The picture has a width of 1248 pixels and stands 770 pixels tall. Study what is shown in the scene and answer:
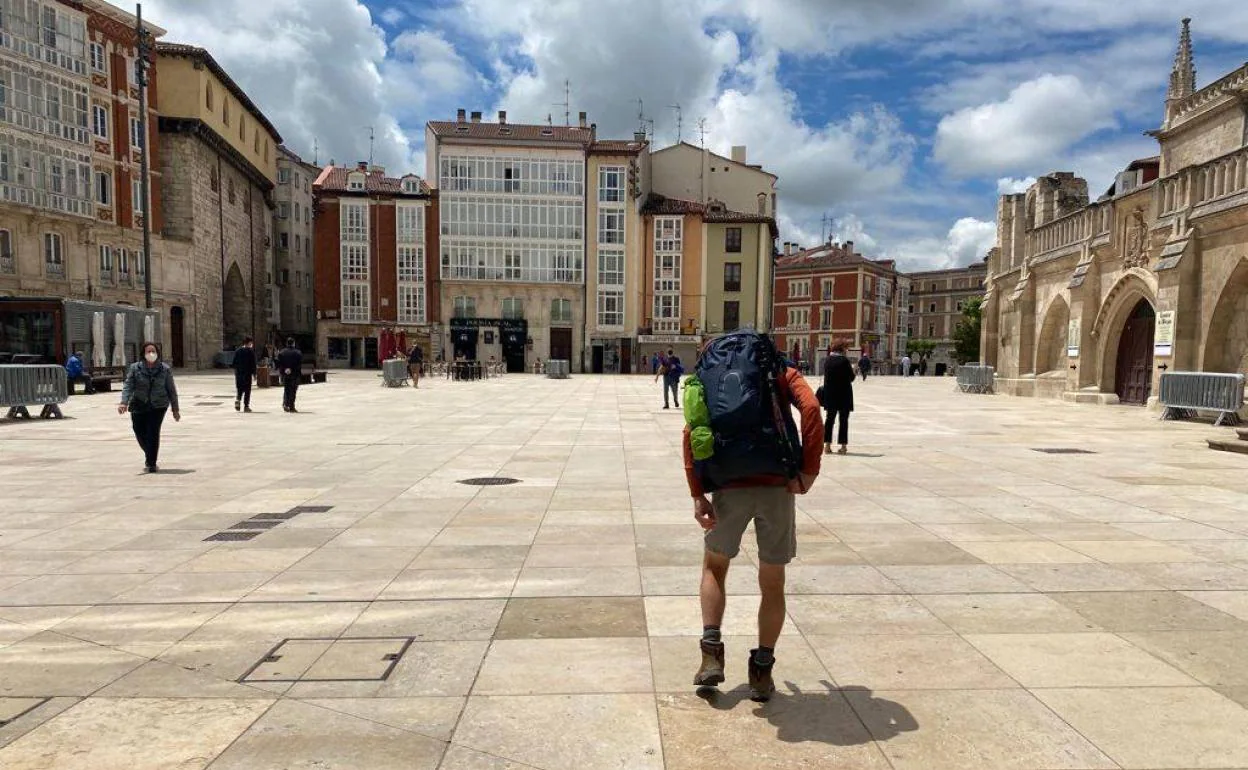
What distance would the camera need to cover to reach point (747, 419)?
325cm

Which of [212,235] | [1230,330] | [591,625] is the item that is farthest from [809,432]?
[212,235]

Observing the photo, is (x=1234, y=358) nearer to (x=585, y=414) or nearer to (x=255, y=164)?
(x=585, y=414)

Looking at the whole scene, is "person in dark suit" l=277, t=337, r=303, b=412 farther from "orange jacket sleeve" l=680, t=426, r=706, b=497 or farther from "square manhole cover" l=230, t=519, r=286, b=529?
"orange jacket sleeve" l=680, t=426, r=706, b=497

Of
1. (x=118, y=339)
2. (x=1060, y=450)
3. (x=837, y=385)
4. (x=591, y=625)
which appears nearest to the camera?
(x=591, y=625)

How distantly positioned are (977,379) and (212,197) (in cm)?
4487

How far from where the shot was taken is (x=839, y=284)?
7800 centimetres

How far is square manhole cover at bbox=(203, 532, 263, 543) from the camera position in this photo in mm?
6180

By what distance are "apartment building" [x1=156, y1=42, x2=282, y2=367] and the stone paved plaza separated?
39.2 meters

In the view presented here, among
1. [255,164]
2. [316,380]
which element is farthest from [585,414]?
[255,164]

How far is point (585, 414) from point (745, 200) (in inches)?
1940

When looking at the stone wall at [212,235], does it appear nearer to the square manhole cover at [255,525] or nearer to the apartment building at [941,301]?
the square manhole cover at [255,525]

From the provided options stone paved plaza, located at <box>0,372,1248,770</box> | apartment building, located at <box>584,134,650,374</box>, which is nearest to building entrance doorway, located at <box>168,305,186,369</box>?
apartment building, located at <box>584,134,650,374</box>

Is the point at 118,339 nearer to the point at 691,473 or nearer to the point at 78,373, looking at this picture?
the point at 78,373

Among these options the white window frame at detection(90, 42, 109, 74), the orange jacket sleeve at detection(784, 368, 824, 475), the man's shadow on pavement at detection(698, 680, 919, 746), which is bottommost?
the man's shadow on pavement at detection(698, 680, 919, 746)
